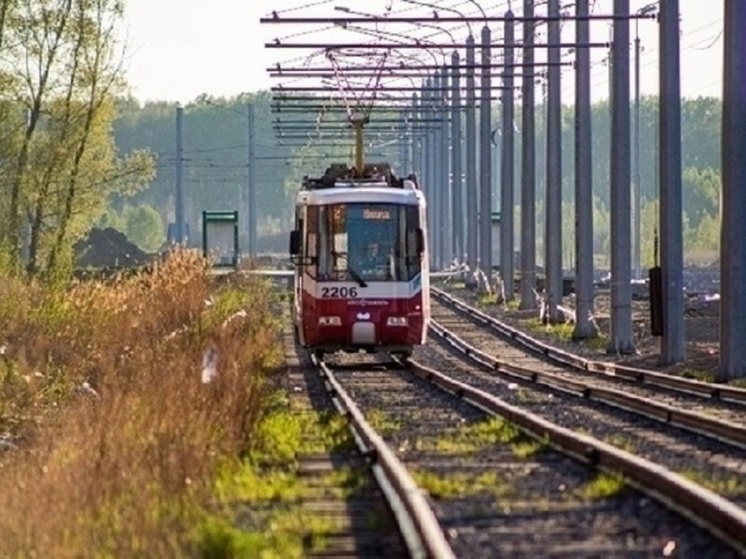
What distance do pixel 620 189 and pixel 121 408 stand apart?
72.4ft

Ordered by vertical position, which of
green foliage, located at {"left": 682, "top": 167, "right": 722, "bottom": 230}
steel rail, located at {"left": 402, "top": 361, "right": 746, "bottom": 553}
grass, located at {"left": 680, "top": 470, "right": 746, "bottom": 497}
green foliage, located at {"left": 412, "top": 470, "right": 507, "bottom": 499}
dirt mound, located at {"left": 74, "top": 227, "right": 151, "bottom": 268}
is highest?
green foliage, located at {"left": 682, "top": 167, "right": 722, "bottom": 230}

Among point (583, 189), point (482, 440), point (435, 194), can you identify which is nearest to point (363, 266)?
point (583, 189)

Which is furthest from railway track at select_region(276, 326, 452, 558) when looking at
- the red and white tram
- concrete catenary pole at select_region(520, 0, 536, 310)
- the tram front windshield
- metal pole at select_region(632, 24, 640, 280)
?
metal pole at select_region(632, 24, 640, 280)

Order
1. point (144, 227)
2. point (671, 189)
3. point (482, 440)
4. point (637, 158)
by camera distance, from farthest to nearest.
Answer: point (144, 227), point (637, 158), point (671, 189), point (482, 440)

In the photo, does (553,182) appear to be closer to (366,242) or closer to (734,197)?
(366,242)

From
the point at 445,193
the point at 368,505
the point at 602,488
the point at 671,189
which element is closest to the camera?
the point at 368,505

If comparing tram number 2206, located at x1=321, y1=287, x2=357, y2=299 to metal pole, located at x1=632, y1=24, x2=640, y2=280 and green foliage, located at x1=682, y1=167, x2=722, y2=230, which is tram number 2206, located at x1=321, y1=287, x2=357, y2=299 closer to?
metal pole, located at x1=632, y1=24, x2=640, y2=280

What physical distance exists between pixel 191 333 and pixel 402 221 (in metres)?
4.35

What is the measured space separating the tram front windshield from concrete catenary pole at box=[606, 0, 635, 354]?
261 inches

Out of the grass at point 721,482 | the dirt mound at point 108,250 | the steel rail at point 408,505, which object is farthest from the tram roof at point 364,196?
the dirt mound at point 108,250

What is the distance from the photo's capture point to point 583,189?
43.7 metres

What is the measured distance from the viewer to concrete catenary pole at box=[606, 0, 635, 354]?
1526 inches

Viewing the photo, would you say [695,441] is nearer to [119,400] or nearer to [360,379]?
[119,400]

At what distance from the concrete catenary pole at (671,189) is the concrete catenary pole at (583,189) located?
8548 millimetres
